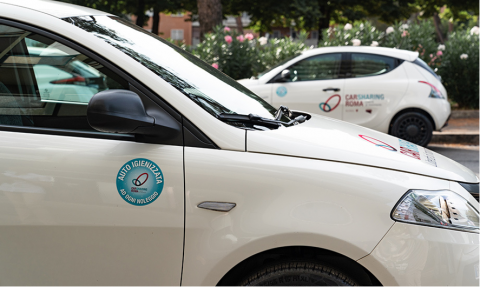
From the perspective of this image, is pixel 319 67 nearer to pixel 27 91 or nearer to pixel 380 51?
pixel 380 51

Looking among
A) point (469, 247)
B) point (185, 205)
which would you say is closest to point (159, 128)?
point (185, 205)

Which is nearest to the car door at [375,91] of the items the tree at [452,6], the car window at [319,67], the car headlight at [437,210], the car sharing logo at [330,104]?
the car sharing logo at [330,104]

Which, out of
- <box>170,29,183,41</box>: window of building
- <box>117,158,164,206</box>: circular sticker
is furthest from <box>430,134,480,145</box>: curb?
<box>170,29,183,41</box>: window of building

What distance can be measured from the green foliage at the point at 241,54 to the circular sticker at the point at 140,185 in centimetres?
915

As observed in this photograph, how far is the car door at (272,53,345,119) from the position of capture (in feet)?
25.9

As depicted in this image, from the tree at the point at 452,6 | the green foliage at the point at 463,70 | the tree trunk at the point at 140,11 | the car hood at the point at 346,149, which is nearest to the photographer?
the car hood at the point at 346,149

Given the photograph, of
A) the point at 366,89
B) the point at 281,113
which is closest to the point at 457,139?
the point at 366,89

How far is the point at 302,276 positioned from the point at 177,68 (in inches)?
44.6

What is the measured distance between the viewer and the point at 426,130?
7.70 metres

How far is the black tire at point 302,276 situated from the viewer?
1.80m

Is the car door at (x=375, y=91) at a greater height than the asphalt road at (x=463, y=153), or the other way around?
the car door at (x=375, y=91)

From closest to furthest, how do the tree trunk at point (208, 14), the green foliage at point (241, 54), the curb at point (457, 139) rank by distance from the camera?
1. the curb at point (457, 139)
2. the green foliage at point (241, 54)
3. the tree trunk at point (208, 14)

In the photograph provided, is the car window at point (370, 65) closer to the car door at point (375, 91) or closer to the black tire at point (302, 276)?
the car door at point (375, 91)

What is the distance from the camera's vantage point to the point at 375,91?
7.80 metres
